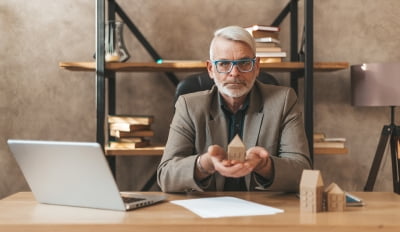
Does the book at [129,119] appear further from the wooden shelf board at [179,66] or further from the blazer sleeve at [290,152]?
the blazer sleeve at [290,152]

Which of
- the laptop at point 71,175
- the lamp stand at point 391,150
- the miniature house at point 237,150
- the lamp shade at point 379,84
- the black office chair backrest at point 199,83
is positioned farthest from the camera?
the lamp stand at point 391,150

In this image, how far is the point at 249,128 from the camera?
A: 206cm

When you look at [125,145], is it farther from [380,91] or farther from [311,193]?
[311,193]

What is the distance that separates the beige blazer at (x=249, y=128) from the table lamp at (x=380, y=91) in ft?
3.70

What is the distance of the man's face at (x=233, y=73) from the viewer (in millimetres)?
2029

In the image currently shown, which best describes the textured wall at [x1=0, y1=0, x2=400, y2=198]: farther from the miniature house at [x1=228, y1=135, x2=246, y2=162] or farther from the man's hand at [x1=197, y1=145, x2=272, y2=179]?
the miniature house at [x1=228, y1=135, x2=246, y2=162]

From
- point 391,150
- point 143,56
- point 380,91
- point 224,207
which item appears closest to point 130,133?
point 143,56

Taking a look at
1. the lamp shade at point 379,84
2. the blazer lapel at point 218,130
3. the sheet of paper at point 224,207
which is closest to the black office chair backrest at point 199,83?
the blazer lapel at point 218,130

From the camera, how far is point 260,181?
1.82m

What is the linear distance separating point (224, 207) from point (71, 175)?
0.42 m

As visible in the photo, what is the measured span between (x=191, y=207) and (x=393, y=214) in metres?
0.53

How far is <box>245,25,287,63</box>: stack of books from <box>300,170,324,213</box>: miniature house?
1626 mm

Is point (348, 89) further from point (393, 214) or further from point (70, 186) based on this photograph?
point (70, 186)

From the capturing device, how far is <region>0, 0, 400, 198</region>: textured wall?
11.3 feet
